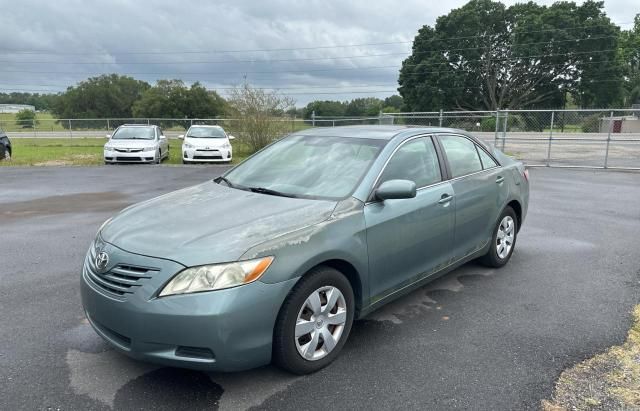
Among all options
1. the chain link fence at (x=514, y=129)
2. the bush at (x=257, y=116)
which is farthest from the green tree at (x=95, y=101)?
the bush at (x=257, y=116)

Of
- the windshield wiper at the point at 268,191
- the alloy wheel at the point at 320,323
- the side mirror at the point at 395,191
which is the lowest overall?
the alloy wheel at the point at 320,323

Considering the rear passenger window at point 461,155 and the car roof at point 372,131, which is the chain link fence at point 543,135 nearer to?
the rear passenger window at point 461,155

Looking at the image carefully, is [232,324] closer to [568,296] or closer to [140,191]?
[568,296]

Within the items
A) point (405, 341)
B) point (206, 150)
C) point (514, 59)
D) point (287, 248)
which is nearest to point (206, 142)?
point (206, 150)

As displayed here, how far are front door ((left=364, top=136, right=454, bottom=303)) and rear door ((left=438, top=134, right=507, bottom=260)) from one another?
0.57ft

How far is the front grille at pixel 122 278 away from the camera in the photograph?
2725 mm

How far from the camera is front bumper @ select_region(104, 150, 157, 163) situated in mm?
15414

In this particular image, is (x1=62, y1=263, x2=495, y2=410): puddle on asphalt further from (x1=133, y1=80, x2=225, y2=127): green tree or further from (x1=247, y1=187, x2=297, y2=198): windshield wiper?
(x1=133, y1=80, x2=225, y2=127): green tree

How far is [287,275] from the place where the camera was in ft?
9.25

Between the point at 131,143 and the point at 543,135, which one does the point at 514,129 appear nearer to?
the point at 543,135

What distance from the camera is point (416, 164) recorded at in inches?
162

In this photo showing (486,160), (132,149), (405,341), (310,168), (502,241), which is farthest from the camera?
(132,149)

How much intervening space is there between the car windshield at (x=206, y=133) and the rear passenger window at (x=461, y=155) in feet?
42.3

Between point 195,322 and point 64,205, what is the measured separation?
294 inches
